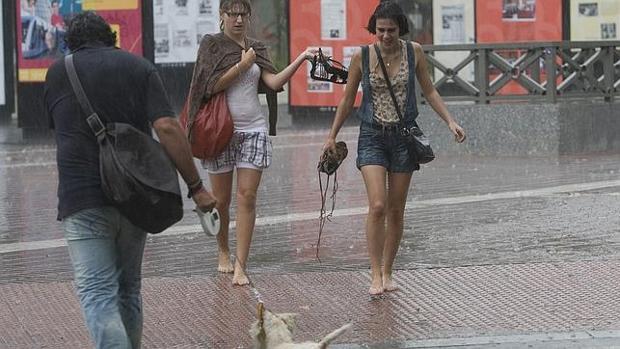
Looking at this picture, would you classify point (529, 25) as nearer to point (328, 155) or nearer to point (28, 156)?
point (28, 156)

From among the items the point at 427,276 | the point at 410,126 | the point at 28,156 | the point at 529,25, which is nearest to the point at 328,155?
the point at 410,126

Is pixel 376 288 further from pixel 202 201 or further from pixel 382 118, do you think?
pixel 202 201

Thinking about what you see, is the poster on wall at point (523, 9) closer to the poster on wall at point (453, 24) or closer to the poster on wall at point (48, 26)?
the poster on wall at point (453, 24)

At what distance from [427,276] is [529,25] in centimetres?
1197

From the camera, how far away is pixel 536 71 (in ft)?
52.7

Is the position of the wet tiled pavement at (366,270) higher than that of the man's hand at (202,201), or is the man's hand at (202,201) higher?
the man's hand at (202,201)

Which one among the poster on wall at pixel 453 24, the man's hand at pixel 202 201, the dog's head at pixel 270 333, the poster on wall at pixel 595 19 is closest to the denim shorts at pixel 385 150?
the man's hand at pixel 202 201

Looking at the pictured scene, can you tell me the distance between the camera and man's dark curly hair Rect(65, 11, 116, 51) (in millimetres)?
5359

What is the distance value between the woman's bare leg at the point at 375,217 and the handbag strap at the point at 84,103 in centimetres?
269

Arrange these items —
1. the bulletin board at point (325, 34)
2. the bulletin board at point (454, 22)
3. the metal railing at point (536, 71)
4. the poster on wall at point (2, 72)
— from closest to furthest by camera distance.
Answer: the metal railing at point (536, 71)
the bulletin board at point (454, 22)
the bulletin board at point (325, 34)
the poster on wall at point (2, 72)

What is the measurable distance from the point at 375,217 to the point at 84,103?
284cm

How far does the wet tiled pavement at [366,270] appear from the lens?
699cm

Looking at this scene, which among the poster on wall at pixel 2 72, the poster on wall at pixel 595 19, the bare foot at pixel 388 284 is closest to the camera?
the bare foot at pixel 388 284

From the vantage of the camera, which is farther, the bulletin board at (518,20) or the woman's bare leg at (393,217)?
the bulletin board at (518,20)
